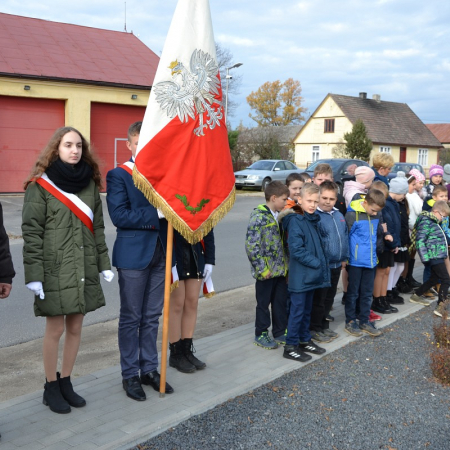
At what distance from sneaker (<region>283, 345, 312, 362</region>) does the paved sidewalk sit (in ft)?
0.24

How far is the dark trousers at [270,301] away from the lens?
5785 millimetres

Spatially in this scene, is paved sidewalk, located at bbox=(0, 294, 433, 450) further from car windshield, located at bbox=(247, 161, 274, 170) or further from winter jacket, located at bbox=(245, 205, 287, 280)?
car windshield, located at bbox=(247, 161, 274, 170)

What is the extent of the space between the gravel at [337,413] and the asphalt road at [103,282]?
9.38 ft

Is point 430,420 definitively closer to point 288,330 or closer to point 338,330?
point 288,330

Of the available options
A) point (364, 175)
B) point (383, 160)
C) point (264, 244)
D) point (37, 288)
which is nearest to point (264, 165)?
point (383, 160)

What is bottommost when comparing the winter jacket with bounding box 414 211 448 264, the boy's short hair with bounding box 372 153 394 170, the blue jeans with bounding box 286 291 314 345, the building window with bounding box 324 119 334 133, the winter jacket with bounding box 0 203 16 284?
the blue jeans with bounding box 286 291 314 345

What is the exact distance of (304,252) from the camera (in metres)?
5.46

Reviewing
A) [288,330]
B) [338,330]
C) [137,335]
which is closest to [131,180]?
[137,335]

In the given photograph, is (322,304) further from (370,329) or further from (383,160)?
(383,160)

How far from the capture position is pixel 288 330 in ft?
18.4

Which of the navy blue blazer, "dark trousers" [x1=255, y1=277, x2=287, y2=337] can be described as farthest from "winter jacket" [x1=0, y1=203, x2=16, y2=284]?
"dark trousers" [x1=255, y1=277, x2=287, y2=337]

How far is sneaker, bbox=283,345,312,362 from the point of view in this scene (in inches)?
215

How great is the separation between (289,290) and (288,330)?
1.30 ft

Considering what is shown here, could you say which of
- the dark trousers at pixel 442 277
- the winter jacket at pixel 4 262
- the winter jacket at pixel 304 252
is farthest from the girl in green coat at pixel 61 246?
the dark trousers at pixel 442 277
